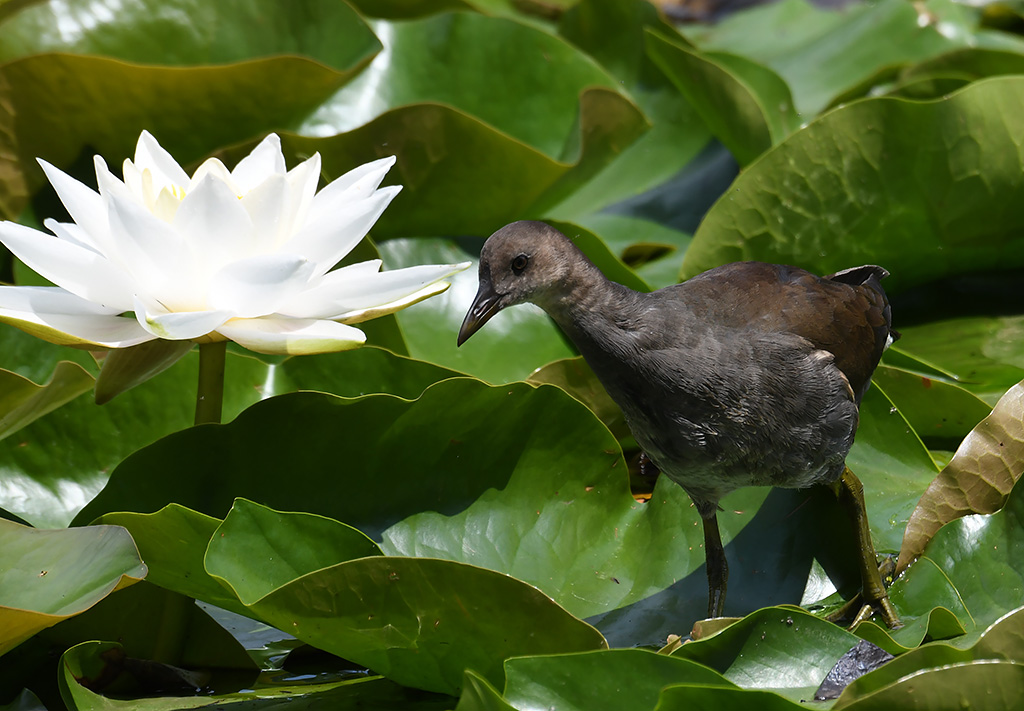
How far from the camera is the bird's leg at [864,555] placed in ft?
4.76

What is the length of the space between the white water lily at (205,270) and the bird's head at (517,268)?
5cm

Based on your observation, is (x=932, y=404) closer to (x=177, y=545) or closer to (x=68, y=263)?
(x=177, y=545)

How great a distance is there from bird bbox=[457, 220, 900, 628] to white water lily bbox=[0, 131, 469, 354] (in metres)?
0.14

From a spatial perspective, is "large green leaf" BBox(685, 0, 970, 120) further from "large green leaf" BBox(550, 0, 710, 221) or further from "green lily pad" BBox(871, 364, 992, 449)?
"green lily pad" BBox(871, 364, 992, 449)

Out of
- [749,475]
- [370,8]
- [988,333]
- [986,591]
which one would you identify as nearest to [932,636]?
[986,591]

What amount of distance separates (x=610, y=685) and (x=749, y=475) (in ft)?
1.92

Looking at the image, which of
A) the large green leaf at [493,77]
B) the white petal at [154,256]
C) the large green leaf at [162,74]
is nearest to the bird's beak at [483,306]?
the white petal at [154,256]

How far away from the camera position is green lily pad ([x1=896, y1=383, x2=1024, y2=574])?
1475 millimetres

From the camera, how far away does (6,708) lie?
1286mm

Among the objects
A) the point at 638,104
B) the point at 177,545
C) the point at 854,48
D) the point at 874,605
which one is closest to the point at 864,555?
the point at 874,605

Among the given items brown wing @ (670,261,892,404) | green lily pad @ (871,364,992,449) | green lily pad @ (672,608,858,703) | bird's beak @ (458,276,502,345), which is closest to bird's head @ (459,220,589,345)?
bird's beak @ (458,276,502,345)

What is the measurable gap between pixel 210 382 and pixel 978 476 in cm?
113

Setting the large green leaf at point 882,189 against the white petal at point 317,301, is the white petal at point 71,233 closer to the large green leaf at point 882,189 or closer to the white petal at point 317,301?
the white petal at point 317,301

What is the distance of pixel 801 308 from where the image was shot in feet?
5.57
